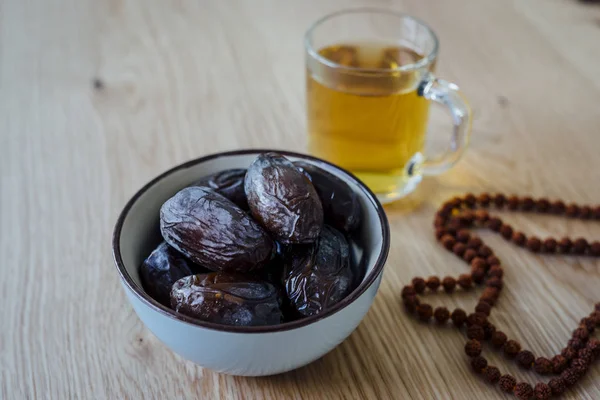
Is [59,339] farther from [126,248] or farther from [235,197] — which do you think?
[235,197]

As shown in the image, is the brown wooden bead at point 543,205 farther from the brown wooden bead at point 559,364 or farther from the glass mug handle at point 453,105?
the brown wooden bead at point 559,364

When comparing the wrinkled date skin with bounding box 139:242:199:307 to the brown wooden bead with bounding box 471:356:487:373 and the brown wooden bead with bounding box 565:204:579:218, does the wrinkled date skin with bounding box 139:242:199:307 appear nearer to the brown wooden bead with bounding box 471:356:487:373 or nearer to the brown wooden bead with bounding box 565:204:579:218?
the brown wooden bead with bounding box 471:356:487:373

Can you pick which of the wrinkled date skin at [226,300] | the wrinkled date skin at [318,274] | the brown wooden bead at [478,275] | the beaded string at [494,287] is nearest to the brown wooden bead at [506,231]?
the beaded string at [494,287]

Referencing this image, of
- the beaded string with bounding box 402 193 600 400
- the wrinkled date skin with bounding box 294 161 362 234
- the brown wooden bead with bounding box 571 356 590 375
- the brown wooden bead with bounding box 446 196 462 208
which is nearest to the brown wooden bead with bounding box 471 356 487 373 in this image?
the beaded string with bounding box 402 193 600 400

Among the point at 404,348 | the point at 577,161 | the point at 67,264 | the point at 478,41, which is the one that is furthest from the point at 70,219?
the point at 478,41

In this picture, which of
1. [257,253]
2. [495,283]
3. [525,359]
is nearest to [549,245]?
[495,283]

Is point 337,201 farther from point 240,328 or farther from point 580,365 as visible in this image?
point 580,365
